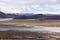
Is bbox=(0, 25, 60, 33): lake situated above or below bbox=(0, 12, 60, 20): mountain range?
below

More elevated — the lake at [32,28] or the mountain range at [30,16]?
the mountain range at [30,16]

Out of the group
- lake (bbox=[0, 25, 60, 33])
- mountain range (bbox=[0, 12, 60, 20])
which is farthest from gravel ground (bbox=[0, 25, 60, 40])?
mountain range (bbox=[0, 12, 60, 20])

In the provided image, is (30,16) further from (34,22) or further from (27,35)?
(27,35)

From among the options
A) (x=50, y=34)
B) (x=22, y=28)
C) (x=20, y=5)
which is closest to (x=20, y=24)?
(x=22, y=28)

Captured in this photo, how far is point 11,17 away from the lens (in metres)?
1.37

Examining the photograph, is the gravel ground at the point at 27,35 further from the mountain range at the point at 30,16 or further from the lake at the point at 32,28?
the mountain range at the point at 30,16

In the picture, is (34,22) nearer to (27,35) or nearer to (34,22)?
(34,22)

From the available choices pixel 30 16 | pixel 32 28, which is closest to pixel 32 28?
pixel 32 28

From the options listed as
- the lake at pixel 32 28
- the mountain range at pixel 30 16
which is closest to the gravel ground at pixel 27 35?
the lake at pixel 32 28

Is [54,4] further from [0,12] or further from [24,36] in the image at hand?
[0,12]

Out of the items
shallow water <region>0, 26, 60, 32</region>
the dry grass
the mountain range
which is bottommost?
shallow water <region>0, 26, 60, 32</region>

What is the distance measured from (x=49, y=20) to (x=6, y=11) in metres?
0.39

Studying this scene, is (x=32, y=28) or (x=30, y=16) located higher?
(x=30, y=16)

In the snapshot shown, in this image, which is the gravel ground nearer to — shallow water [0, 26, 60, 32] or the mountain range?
shallow water [0, 26, 60, 32]
